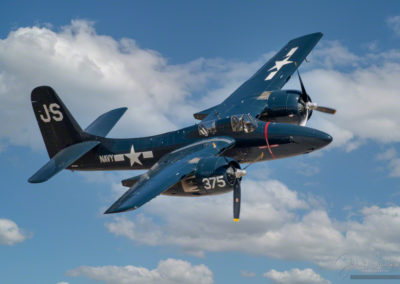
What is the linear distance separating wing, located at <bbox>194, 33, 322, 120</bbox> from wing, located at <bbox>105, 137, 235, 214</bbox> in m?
3.77

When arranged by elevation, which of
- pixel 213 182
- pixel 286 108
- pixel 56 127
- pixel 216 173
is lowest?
pixel 213 182

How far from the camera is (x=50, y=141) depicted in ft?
98.1

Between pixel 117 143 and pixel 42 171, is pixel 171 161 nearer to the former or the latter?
pixel 117 143

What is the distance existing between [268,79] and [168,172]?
1386 centimetres

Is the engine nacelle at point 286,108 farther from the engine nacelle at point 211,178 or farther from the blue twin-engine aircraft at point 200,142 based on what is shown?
the engine nacelle at point 211,178

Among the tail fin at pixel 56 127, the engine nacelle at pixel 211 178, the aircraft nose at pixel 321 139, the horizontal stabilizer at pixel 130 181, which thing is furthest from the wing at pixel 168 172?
the tail fin at pixel 56 127

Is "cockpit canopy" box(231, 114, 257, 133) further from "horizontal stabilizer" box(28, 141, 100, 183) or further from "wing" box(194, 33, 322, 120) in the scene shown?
"horizontal stabilizer" box(28, 141, 100, 183)

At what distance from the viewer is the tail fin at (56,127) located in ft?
96.9

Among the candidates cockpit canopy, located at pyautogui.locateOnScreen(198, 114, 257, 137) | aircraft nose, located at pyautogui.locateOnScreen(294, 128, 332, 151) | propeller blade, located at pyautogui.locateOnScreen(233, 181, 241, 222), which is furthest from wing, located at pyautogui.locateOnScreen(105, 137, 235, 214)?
aircraft nose, located at pyautogui.locateOnScreen(294, 128, 332, 151)

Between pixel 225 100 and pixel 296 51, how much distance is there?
7340mm

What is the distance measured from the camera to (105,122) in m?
33.0

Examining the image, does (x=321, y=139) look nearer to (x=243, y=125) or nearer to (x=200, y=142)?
(x=243, y=125)

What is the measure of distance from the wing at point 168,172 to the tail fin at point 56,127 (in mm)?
7609

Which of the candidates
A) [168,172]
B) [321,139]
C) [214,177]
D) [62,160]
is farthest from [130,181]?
[321,139]
